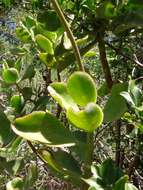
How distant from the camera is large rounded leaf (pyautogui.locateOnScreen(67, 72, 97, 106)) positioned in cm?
73

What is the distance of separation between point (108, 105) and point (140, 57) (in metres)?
0.69

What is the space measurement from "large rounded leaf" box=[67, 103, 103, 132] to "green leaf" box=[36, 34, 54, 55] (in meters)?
0.21

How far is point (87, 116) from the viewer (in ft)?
2.37

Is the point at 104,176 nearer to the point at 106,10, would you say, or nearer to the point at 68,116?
the point at 68,116

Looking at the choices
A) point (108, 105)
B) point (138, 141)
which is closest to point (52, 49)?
point (108, 105)

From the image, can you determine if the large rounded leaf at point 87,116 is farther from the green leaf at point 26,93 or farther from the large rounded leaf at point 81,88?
the green leaf at point 26,93

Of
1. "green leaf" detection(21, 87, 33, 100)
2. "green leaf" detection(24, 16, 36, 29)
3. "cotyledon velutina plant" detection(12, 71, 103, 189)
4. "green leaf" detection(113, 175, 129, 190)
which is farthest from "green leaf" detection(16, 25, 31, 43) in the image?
"green leaf" detection(113, 175, 129, 190)

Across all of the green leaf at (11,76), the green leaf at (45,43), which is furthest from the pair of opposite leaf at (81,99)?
the green leaf at (11,76)

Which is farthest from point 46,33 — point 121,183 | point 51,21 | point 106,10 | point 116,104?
point 121,183

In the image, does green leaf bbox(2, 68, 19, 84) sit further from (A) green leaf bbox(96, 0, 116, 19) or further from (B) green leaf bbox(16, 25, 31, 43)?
(A) green leaf bbox(96, 0, 116, 19)

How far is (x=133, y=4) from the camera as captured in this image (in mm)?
948

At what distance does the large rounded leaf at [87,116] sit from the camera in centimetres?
72

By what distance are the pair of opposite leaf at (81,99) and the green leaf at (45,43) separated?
5.2 inches

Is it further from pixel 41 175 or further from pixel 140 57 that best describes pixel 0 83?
pixel 41 175
